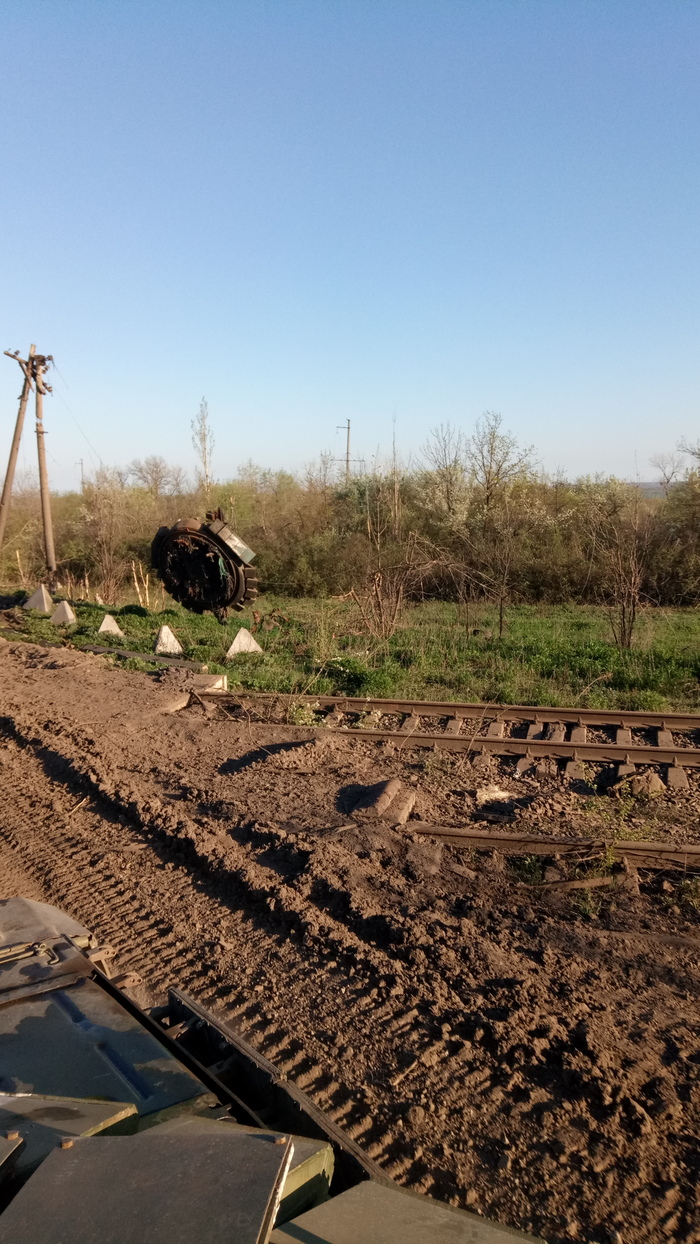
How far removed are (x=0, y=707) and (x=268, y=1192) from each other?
1041cm

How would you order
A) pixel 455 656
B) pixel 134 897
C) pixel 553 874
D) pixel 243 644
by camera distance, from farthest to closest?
pixel 243 644 < pixel 455 656 < pixel 553 874 < pixel 134 897

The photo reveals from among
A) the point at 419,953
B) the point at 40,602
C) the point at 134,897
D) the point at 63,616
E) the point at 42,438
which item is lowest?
the point at 134,897

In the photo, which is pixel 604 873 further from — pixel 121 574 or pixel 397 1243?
pixel 121 574

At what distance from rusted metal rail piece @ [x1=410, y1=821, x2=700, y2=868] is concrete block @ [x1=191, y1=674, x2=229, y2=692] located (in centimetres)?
595

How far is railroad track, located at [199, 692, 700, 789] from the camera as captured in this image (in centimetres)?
879

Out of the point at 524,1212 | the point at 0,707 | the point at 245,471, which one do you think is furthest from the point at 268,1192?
the point at 245,471

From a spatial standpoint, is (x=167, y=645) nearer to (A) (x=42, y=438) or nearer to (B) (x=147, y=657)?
(B) (x=147, y=657)

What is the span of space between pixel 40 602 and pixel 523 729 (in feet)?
48.5

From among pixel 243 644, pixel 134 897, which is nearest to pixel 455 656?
pixel 243 644

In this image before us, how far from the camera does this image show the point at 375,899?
5.54 meters

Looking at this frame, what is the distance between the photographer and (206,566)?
17234 millimetres

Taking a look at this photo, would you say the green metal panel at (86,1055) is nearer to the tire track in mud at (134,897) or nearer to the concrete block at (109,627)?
the tire track in mud at (134,897)

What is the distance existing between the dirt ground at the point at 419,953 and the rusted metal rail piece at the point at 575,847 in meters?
0.14

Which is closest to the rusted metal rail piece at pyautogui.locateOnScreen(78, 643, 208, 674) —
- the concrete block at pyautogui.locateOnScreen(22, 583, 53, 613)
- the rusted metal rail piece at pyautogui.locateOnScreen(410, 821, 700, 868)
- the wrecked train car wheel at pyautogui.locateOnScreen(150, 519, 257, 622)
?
the wrecked train car wheel at pyautogui.locateOnScreen(150, 519, 257, 622)
